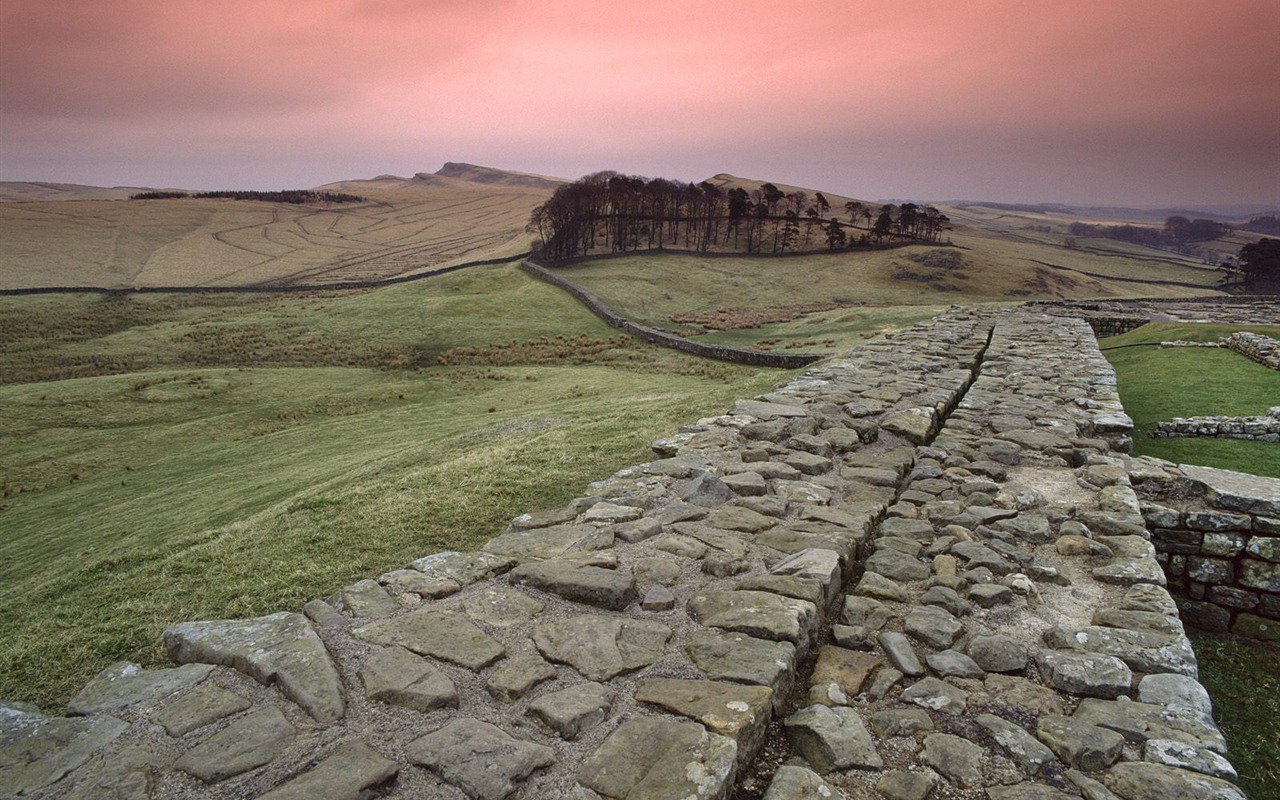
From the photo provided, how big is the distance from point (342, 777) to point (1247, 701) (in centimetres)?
722

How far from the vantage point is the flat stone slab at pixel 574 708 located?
11.4ft

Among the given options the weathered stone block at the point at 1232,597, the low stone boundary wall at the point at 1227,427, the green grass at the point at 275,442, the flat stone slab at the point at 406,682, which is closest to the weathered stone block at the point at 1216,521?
the weathered stone block at the point at 1232,597

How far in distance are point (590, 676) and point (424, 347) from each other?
118 feet

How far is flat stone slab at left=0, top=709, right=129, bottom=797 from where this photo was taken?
309cm

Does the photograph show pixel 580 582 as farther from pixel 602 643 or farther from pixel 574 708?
pixel 574 708

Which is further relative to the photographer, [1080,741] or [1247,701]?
[1247,701]

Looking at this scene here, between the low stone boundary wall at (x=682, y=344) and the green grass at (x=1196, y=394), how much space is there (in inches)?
455

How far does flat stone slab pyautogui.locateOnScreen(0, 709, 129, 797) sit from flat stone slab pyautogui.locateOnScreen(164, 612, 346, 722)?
66 centimetres

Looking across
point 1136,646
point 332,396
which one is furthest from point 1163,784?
point 332,396

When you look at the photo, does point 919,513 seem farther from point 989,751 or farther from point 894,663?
point 989,751

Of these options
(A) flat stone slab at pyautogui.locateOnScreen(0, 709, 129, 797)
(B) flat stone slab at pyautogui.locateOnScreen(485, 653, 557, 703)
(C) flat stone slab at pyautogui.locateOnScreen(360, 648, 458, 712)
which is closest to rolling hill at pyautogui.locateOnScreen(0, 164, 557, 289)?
(A) flat stone slab at pyautogui.locateOnScreen(0, 709, 129, 797)

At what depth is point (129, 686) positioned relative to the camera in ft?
12.7

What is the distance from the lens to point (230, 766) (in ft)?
10.3

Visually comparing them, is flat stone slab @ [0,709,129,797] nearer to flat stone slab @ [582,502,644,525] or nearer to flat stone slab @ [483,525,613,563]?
flat stone slab @ [483,525,613,563]
